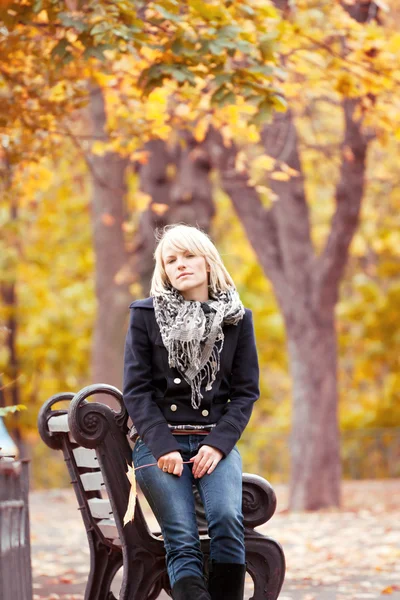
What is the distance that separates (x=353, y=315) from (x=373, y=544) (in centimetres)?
1262

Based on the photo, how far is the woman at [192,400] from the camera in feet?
13.9

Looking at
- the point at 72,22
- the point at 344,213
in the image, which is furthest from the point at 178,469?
the point at 344,213

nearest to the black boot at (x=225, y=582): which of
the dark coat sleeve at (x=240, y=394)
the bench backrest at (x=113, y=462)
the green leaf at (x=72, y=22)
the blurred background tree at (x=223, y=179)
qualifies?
the bench backrest at (x=113, y=462)

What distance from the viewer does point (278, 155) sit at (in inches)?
520

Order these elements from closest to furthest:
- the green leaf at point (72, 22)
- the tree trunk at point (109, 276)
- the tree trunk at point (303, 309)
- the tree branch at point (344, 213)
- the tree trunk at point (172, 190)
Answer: the green leaf at point (72, 22), the tree branch at point (344, 213), the tree trunk at point (303, 309), the tree trunk at point (172, 190), the tree trunk at point (109, 276)

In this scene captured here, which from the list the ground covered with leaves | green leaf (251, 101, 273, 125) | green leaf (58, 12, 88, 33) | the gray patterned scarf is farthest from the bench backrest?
green leaf (251, 101, 273, 125)

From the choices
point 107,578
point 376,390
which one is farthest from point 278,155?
point 376,390

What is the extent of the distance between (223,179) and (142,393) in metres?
9.26

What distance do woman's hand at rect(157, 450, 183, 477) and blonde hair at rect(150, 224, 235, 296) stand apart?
772 mm

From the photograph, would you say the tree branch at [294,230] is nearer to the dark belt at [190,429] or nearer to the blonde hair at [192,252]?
the blonde hair at [192,252]

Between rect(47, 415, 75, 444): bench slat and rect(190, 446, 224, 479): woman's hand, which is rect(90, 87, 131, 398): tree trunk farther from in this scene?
rect(190, 446, 224, 479): woman's hand

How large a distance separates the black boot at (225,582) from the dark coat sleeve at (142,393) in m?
0.52

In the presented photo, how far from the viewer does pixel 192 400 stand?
14.5 ft

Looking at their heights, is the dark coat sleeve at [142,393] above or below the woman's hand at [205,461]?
above
